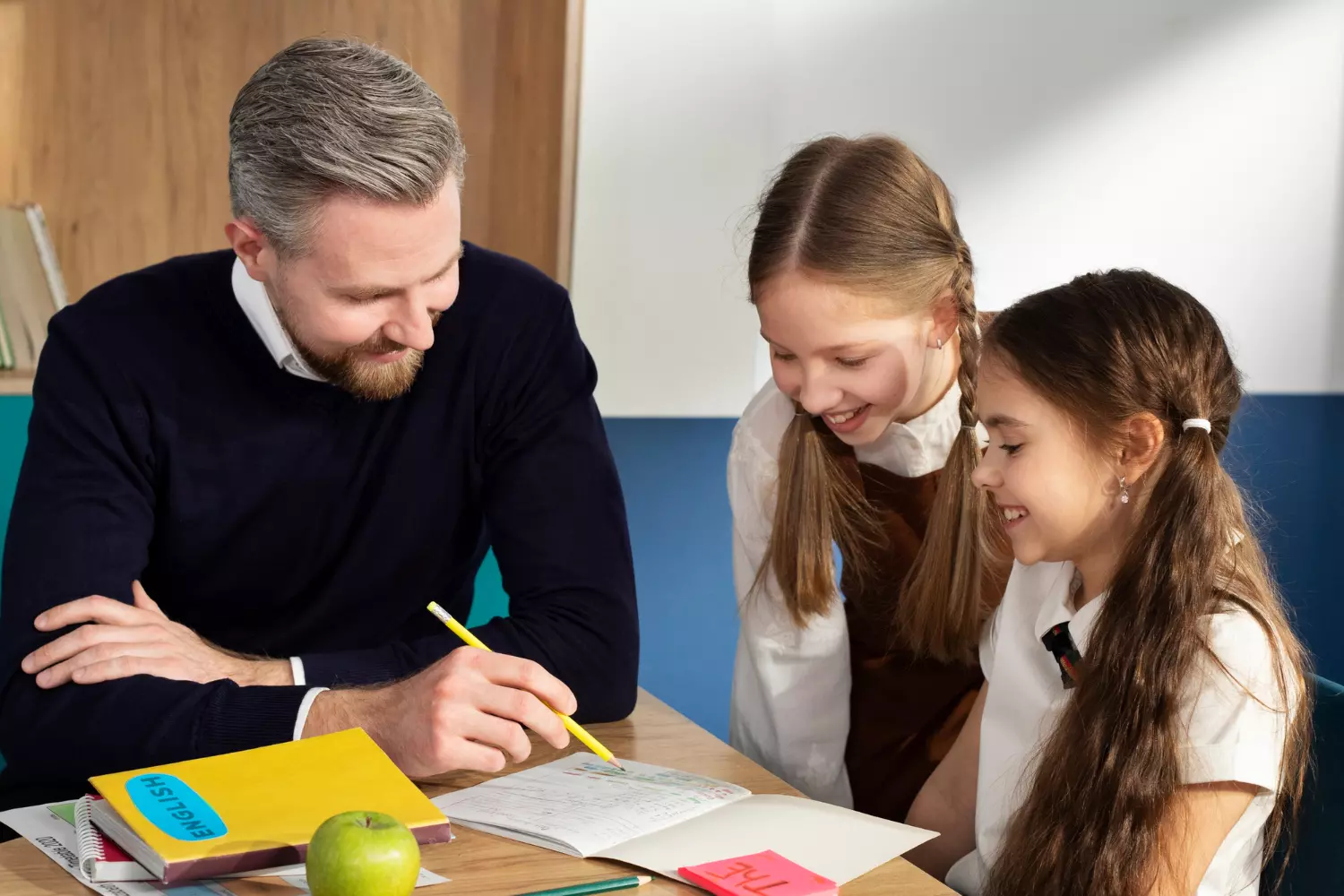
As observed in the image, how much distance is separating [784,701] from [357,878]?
88 cm

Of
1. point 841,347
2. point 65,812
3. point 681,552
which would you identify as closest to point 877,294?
point 841,347

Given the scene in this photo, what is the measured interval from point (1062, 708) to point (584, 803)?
487 mm

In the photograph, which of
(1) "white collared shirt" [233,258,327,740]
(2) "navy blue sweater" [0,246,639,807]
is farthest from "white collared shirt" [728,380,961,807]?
(1) "white collared shirt" [233,258,327,740]

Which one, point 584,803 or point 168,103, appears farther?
point 168,103

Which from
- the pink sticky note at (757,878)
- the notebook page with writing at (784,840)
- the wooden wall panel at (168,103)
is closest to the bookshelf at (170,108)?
the wooden wall panel at (168,103)

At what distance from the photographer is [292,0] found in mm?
2408

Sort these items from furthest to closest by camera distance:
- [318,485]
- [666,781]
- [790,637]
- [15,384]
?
1. [15,384]
2. [790,637]
3. [318,485]
4. [666,781]

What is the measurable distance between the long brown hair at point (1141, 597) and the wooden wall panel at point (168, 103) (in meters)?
1.23

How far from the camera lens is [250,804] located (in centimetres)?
111

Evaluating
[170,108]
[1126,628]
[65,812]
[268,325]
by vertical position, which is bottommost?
[65,812]

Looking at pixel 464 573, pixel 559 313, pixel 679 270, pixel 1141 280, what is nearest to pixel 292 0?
pixel 679 270

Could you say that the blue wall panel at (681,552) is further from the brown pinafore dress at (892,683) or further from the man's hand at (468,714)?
the man's hand at (468,714)

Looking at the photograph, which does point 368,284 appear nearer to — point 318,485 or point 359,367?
point 359,367

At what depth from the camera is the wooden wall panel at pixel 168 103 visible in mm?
2301
